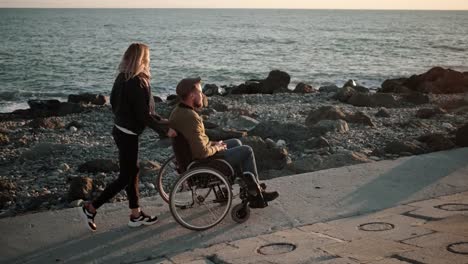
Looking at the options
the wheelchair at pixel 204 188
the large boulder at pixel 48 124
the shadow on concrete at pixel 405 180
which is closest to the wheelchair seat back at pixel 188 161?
the wheelchair at pixel 204 188

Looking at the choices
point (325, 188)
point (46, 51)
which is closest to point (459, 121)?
point (325, 188)

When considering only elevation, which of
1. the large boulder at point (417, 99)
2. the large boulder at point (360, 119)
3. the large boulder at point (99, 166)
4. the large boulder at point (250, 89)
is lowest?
the large boulder at point (250, 89)

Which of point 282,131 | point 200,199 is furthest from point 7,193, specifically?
point 282,131

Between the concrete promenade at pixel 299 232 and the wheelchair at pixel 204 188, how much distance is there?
0.38 feet

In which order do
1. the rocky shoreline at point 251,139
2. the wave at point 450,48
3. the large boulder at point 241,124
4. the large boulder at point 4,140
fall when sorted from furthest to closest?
the wave at point 450,48
the large boulder at point 241,124
the large boulder at point 4,140
the rocky shoreline at point 251,139

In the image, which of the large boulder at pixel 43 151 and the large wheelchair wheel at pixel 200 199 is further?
the large boulder at pixel 43 151

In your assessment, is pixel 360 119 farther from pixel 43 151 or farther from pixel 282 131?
pixel 43 151

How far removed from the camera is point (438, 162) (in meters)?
7.48

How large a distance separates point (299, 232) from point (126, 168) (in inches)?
64.6

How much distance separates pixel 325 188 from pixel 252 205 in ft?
4.32

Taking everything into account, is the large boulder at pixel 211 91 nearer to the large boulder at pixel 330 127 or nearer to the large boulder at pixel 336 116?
the large boulder at pixel 336 116

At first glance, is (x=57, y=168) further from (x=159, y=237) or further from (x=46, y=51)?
(x=46, y=51)

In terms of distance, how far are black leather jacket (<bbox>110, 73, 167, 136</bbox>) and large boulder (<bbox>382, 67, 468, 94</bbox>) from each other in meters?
18.3

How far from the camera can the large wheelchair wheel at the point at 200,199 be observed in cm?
515
